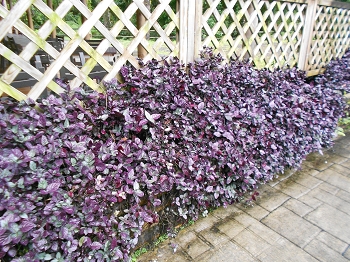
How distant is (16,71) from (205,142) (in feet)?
4.68

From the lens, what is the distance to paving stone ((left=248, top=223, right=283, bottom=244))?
1991 mm

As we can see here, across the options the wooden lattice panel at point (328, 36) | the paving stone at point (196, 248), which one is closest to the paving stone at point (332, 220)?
the paving stone at point (196, 248)

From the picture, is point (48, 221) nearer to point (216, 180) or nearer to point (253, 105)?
point (216, 180)

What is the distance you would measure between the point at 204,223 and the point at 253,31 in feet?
6.96

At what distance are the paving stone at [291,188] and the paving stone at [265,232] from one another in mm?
626

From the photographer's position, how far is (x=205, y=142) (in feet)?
7.17

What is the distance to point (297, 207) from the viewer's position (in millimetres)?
2369

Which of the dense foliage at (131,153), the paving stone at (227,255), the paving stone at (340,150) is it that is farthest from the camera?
the paving stone at (340,150)

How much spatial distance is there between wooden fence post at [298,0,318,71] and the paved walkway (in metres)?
1.88

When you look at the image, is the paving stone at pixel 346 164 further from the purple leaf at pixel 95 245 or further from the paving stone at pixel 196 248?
the purple leaf at pixel 95 245

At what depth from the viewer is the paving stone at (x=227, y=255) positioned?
1.81 m

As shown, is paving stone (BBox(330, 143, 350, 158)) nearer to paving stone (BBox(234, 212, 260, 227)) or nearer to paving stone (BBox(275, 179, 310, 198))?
paving stone (BBox(275, 179, 310, 198))

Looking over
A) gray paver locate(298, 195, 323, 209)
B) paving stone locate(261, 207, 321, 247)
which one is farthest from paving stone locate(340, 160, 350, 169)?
paving stone locate(261, 207, 321, 247)

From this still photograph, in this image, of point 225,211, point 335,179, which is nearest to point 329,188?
point 335,179
